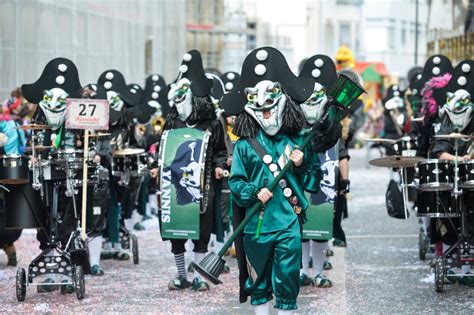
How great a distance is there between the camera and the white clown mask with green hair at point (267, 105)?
30.5ft

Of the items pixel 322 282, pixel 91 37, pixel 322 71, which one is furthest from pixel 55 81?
pixel 91 37

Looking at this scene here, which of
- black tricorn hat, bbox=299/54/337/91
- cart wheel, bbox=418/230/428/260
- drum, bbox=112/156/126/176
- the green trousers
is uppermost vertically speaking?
black tricorn hat, bbox=299/54/337/91

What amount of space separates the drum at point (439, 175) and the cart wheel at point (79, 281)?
129 inches

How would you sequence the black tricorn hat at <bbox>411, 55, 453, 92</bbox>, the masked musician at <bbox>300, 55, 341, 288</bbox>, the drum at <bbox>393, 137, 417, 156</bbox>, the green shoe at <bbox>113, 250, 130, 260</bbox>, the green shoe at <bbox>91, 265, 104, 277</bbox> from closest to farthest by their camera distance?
the masked musician at <bbox>300, 55, 341, 288</bbox> → the drum at <bbox>393, 137, 417, 156</bbox> → the green shoe at <bbox>91, 265, 104, 277</bbox> → the green shoe at <bbox>113, 250, 130, 260</bbox> → the black tricorn hat at <bbox>411, 55, 453, 92</bbox>

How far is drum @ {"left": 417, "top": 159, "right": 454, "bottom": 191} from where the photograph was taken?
37.9 ft

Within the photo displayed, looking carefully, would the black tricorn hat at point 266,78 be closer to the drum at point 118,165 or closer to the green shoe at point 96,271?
the green shoe at point 96,271

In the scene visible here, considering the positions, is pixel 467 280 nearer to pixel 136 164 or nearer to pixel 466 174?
pixel 466 174

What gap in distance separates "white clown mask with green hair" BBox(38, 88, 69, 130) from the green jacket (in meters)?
3.28

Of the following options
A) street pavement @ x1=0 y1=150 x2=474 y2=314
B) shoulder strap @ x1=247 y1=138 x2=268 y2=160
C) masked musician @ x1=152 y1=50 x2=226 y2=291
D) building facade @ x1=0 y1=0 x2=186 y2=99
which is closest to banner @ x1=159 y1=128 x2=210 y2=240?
masked musician @ x1=152 y1=50 x2=226 y2=291

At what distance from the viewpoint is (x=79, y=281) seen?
1164 cm

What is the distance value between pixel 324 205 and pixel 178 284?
1.63 metres

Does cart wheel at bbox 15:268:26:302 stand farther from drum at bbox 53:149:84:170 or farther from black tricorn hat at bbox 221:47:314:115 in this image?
black tricorn hat at bbox 221:47:314:115

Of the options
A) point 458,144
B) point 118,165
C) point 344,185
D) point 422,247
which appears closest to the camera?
point 458,144

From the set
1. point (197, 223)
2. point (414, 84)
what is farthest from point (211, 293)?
point (414, 84)
